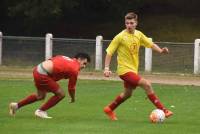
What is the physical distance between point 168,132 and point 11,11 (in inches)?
1158

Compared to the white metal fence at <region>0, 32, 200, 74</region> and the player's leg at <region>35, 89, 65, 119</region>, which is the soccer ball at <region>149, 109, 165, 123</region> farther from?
the white metal fence at <region>0, 32, 200, 74</region>

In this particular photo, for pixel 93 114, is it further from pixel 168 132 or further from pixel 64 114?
pixel 168 132

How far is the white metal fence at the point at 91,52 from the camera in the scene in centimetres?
3167

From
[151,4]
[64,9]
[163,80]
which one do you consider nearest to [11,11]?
[64,9]

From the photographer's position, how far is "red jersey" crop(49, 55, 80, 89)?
499 inches

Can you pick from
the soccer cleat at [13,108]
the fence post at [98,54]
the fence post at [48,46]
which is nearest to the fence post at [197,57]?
the fence post at [98,54]

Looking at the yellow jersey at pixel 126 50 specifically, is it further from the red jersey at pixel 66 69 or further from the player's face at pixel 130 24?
the red jersey at pixel 66 69

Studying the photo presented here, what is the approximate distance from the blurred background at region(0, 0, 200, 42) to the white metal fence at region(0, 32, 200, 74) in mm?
4518

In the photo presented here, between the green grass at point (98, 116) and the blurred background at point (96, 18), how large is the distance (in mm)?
17855

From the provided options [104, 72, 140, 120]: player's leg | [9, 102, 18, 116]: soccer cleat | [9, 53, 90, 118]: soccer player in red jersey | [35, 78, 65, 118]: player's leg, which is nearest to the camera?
[9, 53, 90, 118]: soccer player in red jersey

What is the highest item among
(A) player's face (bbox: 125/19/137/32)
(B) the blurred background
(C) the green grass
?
(B) the blurred background

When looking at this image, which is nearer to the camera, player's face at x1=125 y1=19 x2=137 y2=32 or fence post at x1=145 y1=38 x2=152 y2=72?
player's face at x1=125 y1=19 x2=137 y2=32

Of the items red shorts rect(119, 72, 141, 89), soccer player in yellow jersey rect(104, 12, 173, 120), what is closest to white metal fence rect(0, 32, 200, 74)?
soccer player in yellow jersey rect(104, 12, 173, 120)

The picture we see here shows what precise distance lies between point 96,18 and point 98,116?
2991 centimetres
